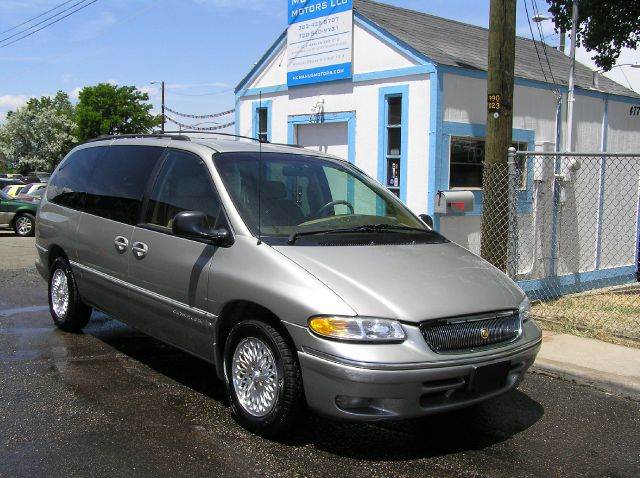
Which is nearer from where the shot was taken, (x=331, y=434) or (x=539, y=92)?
(x=331, y=434)

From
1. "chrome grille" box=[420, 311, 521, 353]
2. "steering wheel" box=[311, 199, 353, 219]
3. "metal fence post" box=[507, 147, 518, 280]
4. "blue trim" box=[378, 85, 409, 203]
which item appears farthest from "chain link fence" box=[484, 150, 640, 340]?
"chrome grille" box=[420, 311, 521, 353]

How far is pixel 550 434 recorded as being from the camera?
171 inches

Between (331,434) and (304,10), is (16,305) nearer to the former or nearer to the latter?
(331,434)

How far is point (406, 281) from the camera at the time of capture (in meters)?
3.88

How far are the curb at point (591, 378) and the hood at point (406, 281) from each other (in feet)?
5.15

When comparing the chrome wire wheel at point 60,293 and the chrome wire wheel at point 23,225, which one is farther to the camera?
the chrome wire wheel at point 23,225

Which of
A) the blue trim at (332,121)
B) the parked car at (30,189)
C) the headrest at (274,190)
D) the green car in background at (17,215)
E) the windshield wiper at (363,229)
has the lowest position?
the green car in background at (17,215)

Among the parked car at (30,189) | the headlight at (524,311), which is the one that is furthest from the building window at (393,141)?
the parked car at (30,189)

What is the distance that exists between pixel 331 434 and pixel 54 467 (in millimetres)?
1635

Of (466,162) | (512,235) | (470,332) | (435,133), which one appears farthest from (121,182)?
(466,162)

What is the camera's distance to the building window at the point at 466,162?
913 centimetres

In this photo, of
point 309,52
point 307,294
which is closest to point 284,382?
point 307,294

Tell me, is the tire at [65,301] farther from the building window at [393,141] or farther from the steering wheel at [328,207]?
the building window at [393,141]

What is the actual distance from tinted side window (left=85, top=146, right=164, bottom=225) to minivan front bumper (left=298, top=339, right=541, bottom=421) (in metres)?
2.35
